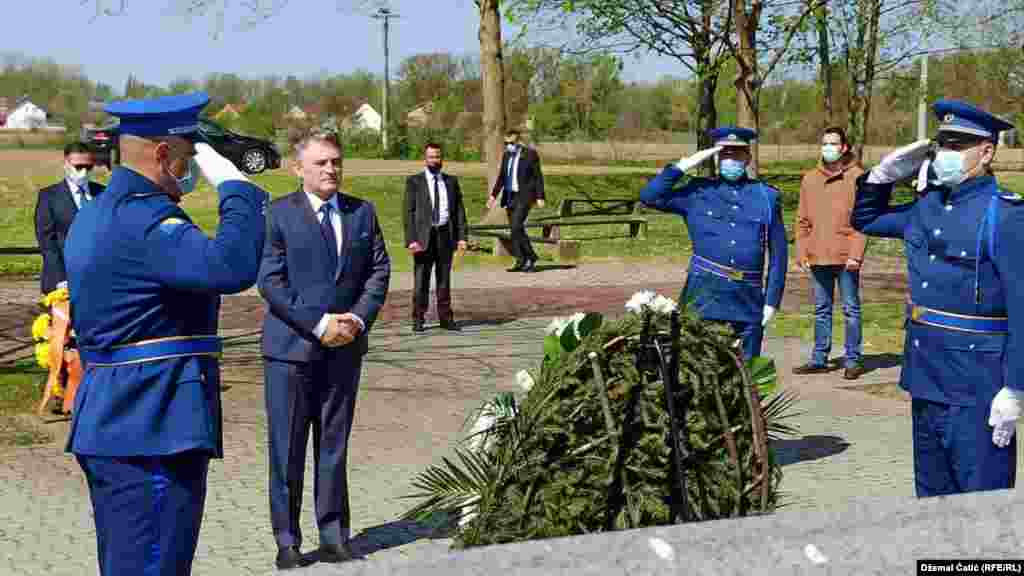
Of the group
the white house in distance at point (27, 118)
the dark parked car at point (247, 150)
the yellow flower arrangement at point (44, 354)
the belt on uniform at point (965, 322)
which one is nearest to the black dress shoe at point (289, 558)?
the belt on uniform at point (965, 322)

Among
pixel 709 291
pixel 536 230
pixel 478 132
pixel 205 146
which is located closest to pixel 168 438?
pixel 205 146

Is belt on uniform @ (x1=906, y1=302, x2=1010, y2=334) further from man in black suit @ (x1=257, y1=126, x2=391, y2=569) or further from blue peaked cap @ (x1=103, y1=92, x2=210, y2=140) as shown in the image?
blue peaked cap @ (x1=103, y1=92, x2=210, y2=140)

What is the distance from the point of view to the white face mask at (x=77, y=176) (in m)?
10.4

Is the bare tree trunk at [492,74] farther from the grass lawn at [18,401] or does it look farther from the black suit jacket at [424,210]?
the grass lawn at [18,401]

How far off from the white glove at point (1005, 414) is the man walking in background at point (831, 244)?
6881 millimetres

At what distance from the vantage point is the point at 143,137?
4.57 meters

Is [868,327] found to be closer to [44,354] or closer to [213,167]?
[44,354]

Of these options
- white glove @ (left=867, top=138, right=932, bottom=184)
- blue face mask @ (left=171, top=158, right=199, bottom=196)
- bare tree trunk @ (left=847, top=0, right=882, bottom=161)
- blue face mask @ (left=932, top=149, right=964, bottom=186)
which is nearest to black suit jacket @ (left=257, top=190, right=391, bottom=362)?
blue face mask @ (left=171, top=158, right=199, bottom=196)

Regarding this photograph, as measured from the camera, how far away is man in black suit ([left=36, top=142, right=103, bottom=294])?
34.0 ft

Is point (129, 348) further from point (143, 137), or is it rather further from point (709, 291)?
point (709, 291)

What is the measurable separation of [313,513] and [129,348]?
3.48 meters

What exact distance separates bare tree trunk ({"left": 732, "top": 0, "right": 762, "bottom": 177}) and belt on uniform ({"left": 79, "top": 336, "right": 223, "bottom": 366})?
1924 cm

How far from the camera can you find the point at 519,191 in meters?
21.8

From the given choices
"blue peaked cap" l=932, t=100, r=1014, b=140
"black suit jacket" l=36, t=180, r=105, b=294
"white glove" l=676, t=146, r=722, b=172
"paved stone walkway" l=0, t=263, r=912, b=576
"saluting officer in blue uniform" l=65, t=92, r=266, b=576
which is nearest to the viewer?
"saluting officer in blue uniform" l=65, t=92, r=266, b=576
